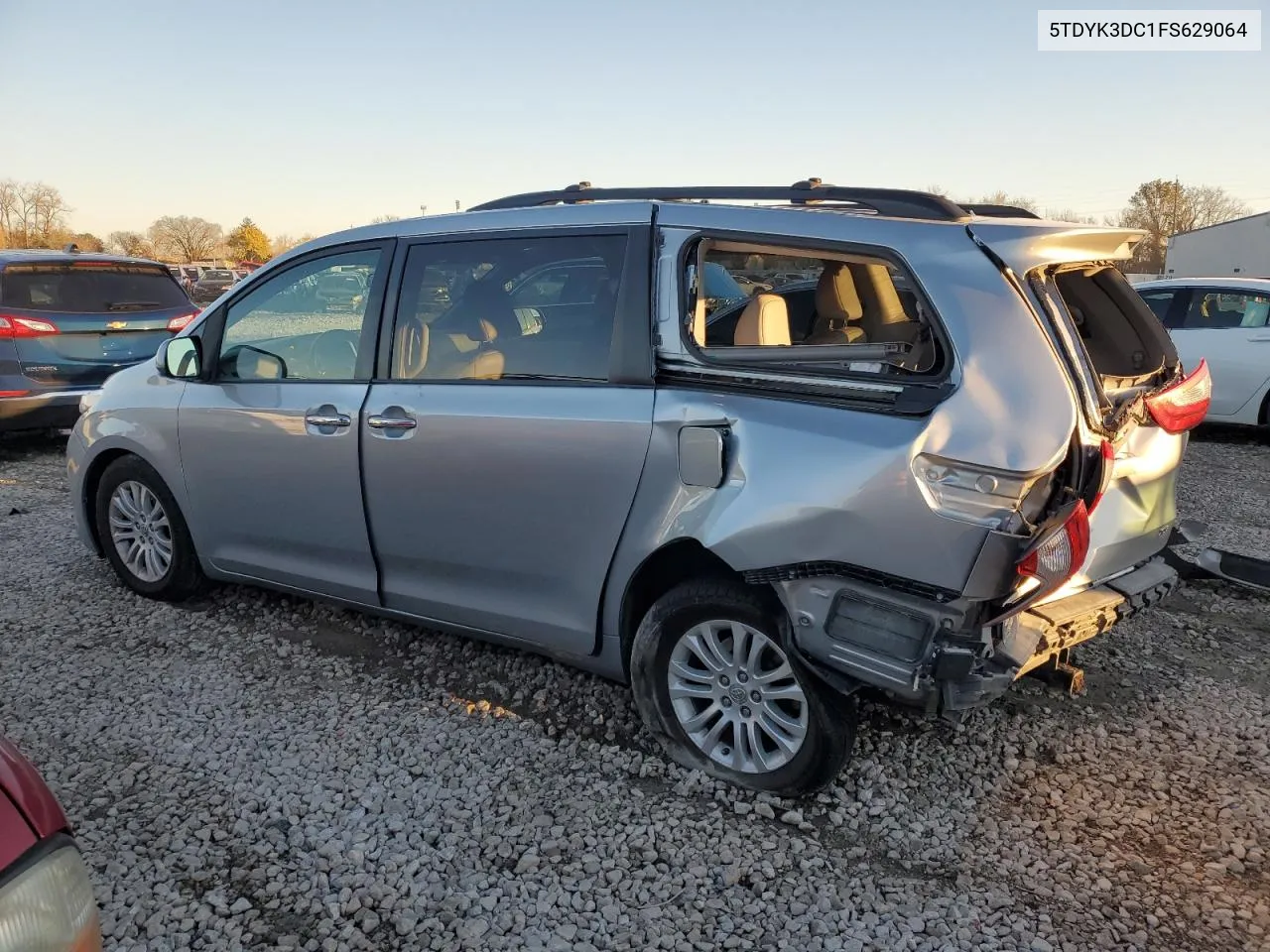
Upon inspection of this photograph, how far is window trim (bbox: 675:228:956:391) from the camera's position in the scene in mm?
2594

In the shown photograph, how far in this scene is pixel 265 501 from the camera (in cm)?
397

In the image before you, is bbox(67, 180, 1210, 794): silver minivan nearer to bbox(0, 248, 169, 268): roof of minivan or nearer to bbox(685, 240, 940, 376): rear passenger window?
bbox(685, 240, 940, 376): rear passenger window

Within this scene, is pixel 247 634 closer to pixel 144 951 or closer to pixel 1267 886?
pixel 144 951

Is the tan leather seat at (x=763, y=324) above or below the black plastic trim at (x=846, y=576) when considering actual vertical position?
above

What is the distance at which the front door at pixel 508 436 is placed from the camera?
3098 millimetres

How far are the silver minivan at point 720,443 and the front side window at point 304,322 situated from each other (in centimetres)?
1

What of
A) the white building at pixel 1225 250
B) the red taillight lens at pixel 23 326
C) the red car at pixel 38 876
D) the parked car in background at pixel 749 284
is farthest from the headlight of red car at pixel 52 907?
the white building at pixel 1225 250

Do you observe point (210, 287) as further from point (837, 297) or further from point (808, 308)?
point (837, 297)

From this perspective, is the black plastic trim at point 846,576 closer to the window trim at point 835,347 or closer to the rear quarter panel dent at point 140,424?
the window trim at point 835,347

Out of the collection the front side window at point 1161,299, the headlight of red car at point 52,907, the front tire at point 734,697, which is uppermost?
the front side window at point 1161,299

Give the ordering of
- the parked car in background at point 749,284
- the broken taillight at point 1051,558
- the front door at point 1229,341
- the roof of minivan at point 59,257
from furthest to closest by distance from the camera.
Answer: the front door at point 1229,341
the roof of minivan at point 59,257
the parked car in background at point 749,284
the broken taillight at point 1051,558

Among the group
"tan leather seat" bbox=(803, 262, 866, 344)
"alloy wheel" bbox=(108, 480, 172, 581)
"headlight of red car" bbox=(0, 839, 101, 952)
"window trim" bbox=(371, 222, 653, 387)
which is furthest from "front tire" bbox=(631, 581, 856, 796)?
"alloy wheel" bbox=(108, 480, 172, 581)

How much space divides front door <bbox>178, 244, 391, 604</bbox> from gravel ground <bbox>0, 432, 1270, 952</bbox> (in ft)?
1.46

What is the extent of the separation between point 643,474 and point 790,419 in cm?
52
